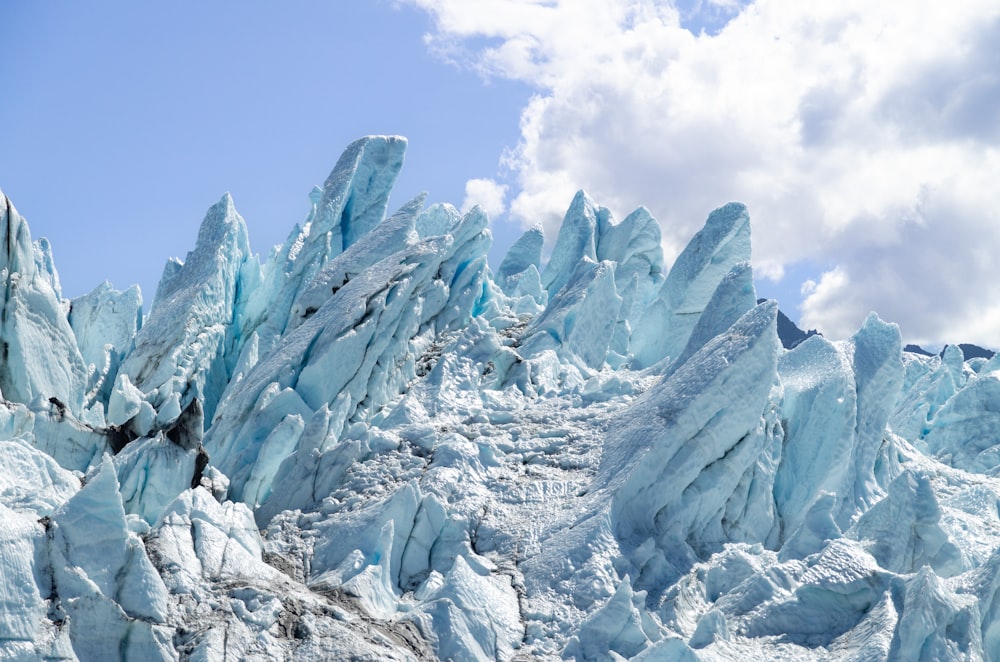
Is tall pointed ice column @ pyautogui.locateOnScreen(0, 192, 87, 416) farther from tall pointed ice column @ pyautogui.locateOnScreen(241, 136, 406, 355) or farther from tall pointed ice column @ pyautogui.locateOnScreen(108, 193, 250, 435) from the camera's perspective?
tall pointed ice column @ pyautogui.locateOnScreen(241, 136, 406, 355)

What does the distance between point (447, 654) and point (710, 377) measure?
23.6ft

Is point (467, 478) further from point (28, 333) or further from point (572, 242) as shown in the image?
point (572, 242)

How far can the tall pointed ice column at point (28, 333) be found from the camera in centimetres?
2389

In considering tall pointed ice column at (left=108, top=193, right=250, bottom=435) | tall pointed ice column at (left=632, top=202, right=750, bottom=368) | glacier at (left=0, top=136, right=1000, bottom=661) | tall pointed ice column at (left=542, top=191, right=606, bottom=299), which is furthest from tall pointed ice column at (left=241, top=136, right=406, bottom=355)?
tall pointed ice column at (left=632, top=202, right=750, bottom=368)

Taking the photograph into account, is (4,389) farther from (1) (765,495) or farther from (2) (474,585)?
(1) (765,495)

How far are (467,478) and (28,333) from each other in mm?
11520

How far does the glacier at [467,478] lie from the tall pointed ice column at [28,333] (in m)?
0.07

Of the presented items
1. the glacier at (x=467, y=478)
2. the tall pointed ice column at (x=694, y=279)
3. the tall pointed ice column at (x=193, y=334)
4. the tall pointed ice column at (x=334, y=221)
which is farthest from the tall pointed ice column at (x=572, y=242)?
the tall pointed ice column at (x=193, y=334)

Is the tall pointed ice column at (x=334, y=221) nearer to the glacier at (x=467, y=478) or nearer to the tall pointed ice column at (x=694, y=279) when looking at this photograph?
the glacier at (x=467, y=478)

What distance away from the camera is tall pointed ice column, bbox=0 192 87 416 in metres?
23.9

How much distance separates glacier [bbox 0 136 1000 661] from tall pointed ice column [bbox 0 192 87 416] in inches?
2.7

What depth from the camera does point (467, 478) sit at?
1892cm

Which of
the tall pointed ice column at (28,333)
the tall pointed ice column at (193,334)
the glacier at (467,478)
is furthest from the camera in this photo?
the tall pointed ice column at (193,334)

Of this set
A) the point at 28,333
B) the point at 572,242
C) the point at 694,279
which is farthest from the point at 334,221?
the point at 694,279
